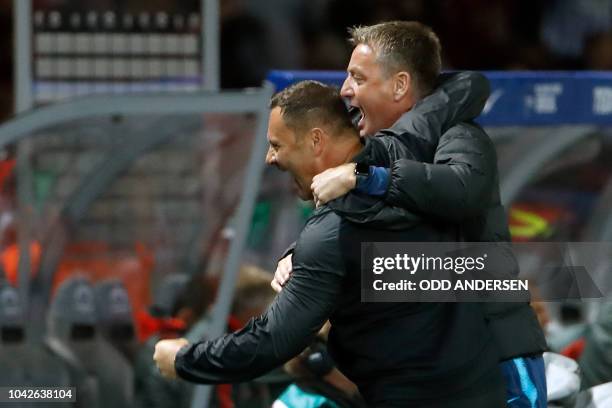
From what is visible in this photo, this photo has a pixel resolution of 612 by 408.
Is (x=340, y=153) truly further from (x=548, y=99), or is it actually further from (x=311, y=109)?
(x=548, y=99)

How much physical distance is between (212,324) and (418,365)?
2.18 metres

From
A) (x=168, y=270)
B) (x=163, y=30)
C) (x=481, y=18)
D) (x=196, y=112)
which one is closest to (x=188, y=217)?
(x=168, y=270)

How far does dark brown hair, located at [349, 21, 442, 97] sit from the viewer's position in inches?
135

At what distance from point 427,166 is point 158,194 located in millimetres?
3141

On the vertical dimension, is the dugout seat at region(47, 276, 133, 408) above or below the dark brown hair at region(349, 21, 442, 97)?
below

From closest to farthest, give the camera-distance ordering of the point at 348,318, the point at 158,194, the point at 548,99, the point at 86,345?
the point at 348,318 < the point at 548,99 < the point at 158,194 < the point at 86,345

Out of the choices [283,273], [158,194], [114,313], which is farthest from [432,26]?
[283,273]

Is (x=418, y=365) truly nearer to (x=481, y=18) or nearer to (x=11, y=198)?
(x=11, y=198)

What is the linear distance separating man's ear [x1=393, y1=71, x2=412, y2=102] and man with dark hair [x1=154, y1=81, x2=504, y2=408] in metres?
0.14

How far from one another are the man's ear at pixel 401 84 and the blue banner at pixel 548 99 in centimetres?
190

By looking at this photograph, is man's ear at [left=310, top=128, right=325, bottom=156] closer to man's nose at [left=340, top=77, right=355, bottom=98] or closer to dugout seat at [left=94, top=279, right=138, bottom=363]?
man's nose at [left=340, top=77, right=355, bottom=98]

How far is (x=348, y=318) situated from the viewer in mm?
3309

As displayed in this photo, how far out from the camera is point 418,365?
3.27m

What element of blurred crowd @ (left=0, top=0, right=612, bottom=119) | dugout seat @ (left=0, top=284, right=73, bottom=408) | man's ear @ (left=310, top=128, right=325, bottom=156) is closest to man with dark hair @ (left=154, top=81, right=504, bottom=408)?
man's ear @ (left=310, top=128, right=325, bottom=156)
